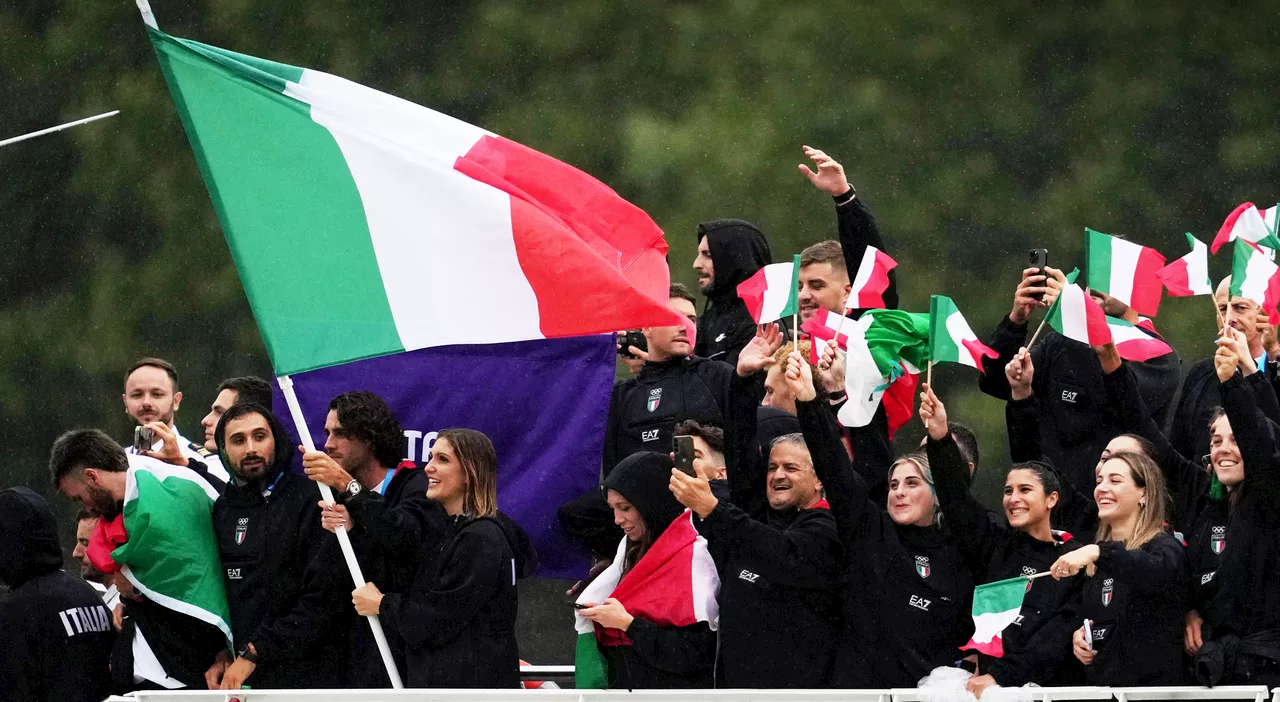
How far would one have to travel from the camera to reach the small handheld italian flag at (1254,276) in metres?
6.96

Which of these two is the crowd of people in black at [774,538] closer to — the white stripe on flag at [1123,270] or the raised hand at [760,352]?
the raised hand at [760,352]

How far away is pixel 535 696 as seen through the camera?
242 inches

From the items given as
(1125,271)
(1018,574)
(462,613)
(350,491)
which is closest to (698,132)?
(1125,271)

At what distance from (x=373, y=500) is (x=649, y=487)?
37.5 inches

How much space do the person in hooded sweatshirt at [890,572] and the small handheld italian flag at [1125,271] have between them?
113 centimetres

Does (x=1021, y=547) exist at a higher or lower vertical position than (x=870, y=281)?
lower

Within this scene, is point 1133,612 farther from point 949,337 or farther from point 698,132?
point 698,132

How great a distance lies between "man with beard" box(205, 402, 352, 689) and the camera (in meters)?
7.04

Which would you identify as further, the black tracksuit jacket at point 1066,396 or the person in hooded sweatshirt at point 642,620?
the black tracksuit jacket at point 1066,396

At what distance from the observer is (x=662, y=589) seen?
7.02 m

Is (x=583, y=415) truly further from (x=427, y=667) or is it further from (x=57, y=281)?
(x=57, y=281)

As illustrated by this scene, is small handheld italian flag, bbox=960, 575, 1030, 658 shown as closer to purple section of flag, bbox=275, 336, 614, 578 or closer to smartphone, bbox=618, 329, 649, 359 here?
purple section of flag, bbox=275, 336, 614, 578

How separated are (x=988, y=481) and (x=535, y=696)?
27.8ft

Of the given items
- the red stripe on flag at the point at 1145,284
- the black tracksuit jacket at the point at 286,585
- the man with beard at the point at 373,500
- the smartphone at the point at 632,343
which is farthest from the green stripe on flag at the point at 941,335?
the black tracksuit jacket at the point at 286,585
